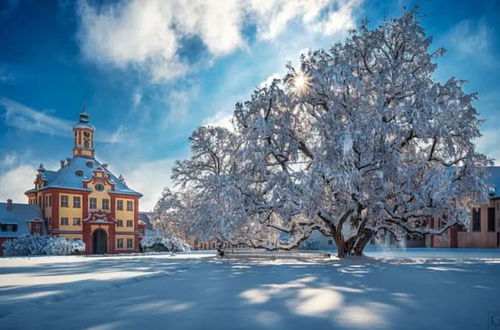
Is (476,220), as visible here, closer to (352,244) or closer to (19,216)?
(352,244)

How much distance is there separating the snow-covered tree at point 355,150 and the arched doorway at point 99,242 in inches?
1179

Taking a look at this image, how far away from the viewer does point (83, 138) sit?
57.8 metres

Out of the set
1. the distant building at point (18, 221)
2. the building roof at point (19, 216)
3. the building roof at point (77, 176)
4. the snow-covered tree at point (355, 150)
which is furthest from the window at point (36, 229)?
the snow-covered tree at point (355, 150)

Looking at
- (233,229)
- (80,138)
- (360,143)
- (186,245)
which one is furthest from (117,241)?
(360,143)

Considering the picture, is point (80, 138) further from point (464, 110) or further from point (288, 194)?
point (464, 110)

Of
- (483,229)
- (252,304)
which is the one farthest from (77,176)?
(483,229)

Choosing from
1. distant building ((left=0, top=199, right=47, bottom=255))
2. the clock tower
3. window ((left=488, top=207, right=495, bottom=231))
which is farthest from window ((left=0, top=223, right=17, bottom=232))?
window ((left=488, top=207, right=495, bottom=231))

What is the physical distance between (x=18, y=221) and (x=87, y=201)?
8233 mm

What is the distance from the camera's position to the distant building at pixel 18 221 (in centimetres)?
4881

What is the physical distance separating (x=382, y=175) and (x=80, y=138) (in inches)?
1878

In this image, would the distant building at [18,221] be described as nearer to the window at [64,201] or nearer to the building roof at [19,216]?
the building roof at [19,216]

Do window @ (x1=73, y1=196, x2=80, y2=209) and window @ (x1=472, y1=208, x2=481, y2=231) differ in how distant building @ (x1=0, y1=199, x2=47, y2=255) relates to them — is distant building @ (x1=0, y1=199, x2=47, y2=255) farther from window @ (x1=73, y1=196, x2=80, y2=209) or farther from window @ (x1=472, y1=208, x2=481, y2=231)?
window @ (x1=472, y1=208, x2=481, y2=231)

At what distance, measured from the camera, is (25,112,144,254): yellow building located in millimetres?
50625

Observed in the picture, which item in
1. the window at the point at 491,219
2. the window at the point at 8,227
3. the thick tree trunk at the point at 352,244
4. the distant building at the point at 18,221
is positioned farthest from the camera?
the window at the point at 8,227
